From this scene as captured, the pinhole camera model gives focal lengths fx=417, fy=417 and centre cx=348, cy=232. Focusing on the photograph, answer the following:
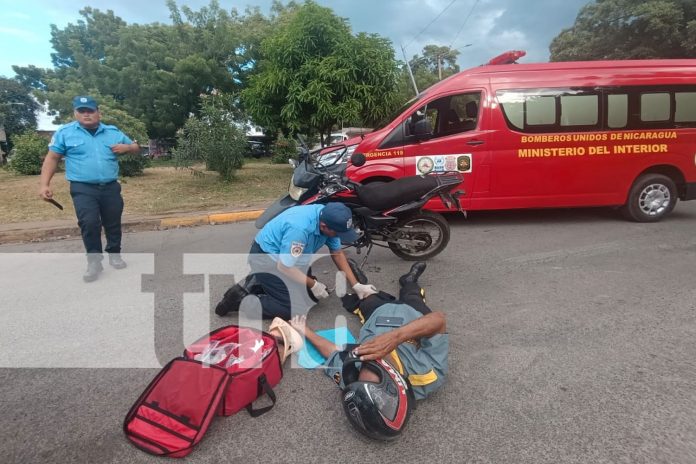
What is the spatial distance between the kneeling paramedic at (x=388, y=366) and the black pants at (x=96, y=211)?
2687 mm

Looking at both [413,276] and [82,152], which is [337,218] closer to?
[413,276]

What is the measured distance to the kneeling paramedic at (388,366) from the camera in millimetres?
1899

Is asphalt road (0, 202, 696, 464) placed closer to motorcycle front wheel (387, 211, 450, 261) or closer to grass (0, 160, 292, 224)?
motorcycle front wheel (387, 211, 450, 261)

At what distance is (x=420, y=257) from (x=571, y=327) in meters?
1.82

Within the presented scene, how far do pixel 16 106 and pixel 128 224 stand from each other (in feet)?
113

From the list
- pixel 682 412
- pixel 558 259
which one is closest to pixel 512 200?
pixel 558 259

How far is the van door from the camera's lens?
5621 mm

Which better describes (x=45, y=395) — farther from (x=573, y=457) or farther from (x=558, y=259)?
(x=558, y=259)

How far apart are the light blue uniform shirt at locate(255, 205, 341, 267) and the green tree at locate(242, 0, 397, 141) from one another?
22.1 feet

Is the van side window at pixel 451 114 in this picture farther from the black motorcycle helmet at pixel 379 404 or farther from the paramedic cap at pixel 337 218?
the black motorcycle helmet at pixel 379 404

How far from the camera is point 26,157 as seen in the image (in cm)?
1255

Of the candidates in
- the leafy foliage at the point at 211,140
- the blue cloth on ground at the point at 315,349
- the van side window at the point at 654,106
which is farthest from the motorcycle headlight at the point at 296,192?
the leafy foliage at the point at 211,140

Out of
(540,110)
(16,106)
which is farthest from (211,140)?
(16,106)

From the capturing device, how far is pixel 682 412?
2.09 metres
